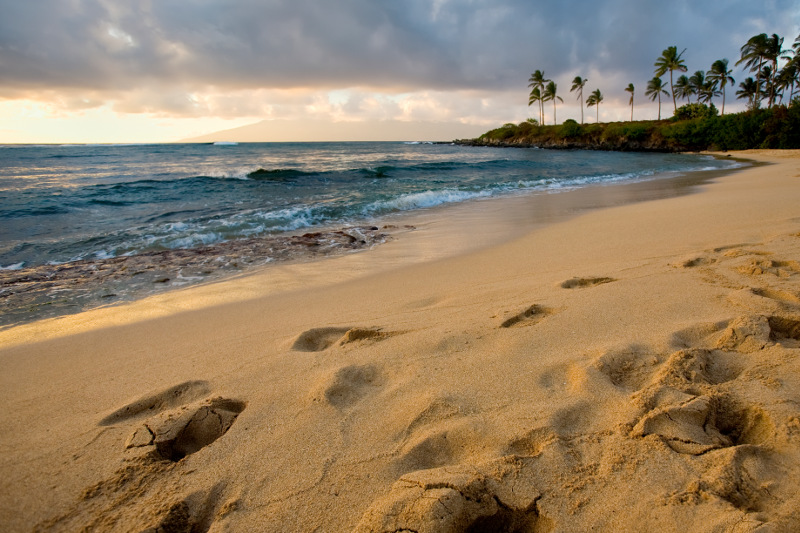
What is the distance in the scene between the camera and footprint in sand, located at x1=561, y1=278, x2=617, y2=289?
10.7 feet

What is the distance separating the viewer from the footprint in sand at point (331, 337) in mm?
2557

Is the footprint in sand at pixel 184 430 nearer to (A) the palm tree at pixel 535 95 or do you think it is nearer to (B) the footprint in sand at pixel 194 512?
(B) the footprint in sand at pixel 194 512

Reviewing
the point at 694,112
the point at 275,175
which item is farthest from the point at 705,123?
the point at 275,175

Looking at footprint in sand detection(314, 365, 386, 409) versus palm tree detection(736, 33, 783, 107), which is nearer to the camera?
footprint in sand detection(314, 365, 386, 409)

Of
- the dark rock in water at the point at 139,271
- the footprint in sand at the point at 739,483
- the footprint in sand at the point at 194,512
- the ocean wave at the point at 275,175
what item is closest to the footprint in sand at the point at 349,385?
the footprint in sand at the point at 194,512

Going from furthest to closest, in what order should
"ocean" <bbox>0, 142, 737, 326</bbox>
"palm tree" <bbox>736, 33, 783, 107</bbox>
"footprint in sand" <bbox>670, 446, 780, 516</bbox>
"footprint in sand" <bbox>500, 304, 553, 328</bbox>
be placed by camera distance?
"palm tree" <bbox>736, 33, 783, 107</bbox> → "ocean" <bbox>0, 142, 737, 326</bbox> → "footprint in sand" <bbox>500, 304, 553, 328</bbox> → "footprint in sand" <bbox>670, 446, 780, 516</bbox>

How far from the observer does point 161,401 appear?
2049mm

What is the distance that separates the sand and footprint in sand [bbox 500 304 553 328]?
0.07 ft

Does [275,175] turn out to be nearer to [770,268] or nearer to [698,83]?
[770,268]

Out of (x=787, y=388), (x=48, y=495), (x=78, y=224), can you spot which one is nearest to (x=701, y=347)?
(x=787, y=388)

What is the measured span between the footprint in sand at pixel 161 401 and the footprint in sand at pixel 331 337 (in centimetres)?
61

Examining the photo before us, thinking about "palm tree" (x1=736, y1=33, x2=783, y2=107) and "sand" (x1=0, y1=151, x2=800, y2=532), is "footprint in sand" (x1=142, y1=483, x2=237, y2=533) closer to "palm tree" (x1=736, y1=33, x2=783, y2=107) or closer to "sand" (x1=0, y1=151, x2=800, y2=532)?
"sand" (x1=0, y1=151, x2=800, y2=532)

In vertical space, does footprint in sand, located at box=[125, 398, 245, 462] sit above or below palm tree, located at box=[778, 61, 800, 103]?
below

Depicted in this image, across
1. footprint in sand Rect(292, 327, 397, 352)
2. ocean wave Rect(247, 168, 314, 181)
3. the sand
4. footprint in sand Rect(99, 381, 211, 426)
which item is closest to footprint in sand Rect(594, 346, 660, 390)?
the sand
